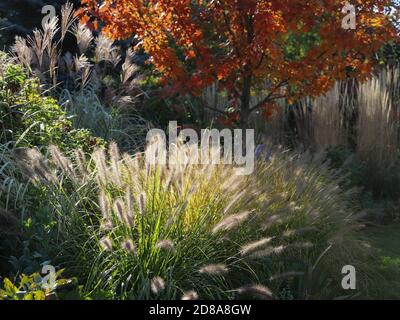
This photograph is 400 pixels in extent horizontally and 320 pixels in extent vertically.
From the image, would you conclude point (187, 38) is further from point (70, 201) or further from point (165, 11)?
point (70, 201)

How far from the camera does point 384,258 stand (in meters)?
6.17

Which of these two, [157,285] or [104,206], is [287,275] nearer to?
[157,285]

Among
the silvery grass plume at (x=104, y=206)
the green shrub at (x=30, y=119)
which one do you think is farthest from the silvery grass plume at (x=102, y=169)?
the green shrub at (x=30, y=119)

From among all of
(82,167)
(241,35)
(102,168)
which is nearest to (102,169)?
(102,168)

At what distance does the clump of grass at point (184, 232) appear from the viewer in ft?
14.0

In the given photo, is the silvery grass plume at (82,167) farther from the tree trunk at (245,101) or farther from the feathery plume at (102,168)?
the tree trunk at (245,101)

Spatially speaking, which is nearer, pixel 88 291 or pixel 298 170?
pixel 88 291

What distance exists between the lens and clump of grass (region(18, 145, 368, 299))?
4.28m

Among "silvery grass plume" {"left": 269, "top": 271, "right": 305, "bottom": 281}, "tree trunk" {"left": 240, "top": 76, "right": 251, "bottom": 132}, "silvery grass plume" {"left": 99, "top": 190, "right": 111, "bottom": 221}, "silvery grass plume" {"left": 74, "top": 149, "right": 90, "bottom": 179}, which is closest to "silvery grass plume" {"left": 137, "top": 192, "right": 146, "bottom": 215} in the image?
"silvery grass plume" {"left": 99, "top": 190, "right": 111, "bottom": 221}

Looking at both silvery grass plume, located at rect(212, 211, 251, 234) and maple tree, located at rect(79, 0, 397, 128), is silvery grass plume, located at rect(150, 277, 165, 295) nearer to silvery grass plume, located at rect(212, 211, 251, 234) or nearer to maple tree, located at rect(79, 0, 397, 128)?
silvery grass plume, located at rect(212, 211, 251, 234)

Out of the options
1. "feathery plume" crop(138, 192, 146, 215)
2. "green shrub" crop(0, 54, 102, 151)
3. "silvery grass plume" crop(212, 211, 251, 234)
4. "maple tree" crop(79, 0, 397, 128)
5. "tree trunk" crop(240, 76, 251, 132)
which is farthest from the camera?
"tree trunk" crop(240, 76, 251, 132)
